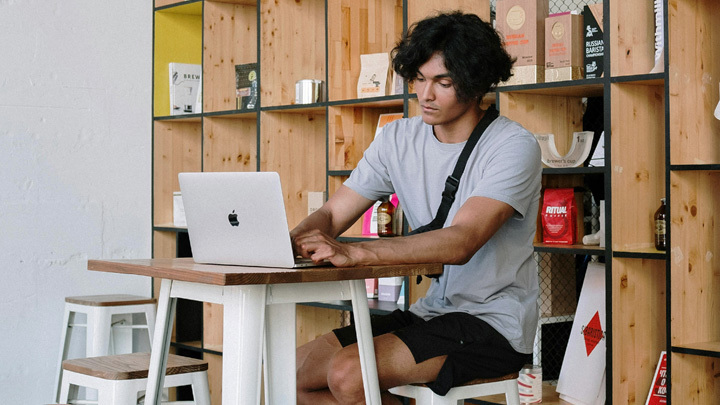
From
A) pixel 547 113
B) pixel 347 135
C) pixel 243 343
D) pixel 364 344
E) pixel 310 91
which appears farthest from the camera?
pixel 310 91

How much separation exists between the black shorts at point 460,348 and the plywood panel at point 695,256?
0.63 m

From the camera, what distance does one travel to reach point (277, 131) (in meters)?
3.87

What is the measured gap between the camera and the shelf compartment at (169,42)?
4.39 metres

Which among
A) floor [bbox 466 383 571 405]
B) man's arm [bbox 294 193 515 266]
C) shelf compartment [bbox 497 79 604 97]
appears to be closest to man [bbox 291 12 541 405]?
man's arm [bbox 294 193 515 266]

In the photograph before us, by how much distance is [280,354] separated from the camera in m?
1.84

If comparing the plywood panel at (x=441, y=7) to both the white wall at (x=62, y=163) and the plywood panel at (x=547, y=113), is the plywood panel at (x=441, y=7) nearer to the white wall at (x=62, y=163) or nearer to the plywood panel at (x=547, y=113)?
the plywood panel at (x=547, y=113)

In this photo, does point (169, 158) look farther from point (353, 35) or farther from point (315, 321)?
point (353, 35)

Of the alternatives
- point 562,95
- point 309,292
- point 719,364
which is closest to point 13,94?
point 562,95

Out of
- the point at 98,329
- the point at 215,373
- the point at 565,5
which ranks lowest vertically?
the point at 215,373

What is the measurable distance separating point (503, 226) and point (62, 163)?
2586mm

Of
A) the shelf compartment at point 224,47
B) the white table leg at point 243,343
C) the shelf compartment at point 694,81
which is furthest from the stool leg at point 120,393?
the shelf compartment at point 224,47

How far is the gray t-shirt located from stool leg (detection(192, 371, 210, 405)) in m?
0.85

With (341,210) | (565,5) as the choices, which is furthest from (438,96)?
(565,5)

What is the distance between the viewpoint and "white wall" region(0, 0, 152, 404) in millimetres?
3910
